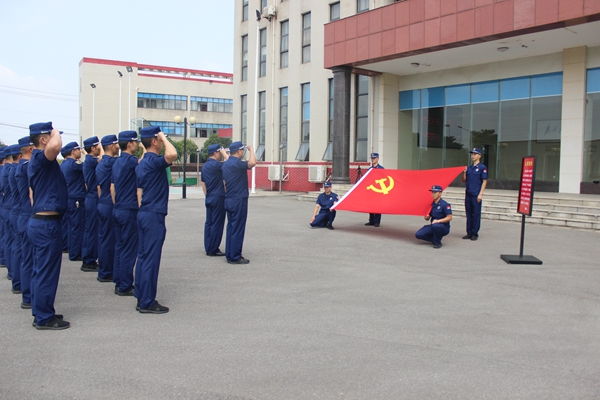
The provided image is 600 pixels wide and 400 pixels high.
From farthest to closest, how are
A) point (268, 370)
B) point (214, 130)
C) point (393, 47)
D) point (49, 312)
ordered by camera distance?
point (214, 130)
point (393, 47)
point (49, 312)
point (268, 370)

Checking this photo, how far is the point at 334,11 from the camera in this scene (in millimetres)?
26234

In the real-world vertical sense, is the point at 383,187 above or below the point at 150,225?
above

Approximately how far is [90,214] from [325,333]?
528cm

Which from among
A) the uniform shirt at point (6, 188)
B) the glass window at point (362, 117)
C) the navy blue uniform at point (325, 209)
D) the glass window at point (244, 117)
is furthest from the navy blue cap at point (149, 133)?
the glass window at point (244, 117)

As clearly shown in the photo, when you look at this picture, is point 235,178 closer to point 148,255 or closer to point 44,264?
point 148,255

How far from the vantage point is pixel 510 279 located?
7746 millimetres

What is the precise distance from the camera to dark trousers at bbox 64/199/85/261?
30.0 feet

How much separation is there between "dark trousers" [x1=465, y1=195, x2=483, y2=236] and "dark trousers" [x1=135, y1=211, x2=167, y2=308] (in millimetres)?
7838

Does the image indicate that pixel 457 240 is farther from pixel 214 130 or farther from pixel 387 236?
pixel 214 130

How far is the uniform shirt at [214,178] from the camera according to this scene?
9766mm

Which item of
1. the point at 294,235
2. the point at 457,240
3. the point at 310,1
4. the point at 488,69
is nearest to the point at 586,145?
the point at 488,69

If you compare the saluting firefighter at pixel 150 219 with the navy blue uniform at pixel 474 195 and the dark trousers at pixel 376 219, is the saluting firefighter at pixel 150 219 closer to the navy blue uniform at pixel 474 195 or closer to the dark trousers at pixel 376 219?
the navy blue uniform at pixel 474 195

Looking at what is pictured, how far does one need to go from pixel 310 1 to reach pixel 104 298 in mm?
24191

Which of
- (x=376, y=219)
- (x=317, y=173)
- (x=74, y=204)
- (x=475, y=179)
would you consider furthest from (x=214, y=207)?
(x=317, y=173)
